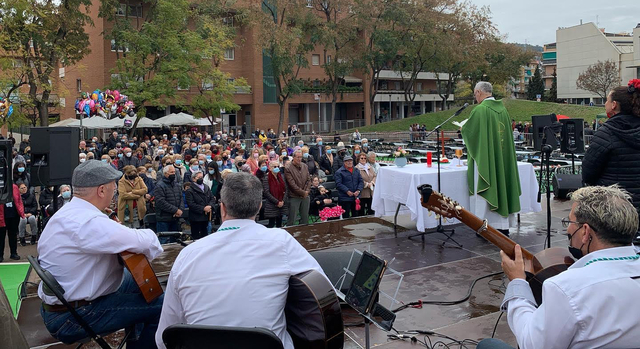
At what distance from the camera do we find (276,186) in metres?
10.3

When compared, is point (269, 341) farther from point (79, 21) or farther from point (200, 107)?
point (200, 107)

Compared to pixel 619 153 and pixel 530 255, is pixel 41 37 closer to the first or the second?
pixel 619 153

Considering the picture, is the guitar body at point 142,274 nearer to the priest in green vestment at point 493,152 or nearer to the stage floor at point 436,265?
the stage floor at point 436,265

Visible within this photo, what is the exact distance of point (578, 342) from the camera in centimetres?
224

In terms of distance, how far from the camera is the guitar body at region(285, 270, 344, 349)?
2600 mm

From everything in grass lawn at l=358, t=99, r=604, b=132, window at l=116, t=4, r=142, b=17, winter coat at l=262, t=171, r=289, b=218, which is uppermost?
window at l=116, t=4, r=142, b=17

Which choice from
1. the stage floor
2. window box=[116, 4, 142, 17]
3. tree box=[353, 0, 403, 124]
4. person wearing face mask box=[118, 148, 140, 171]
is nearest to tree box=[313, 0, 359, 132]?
tree box=[353, 0, 403, 124]

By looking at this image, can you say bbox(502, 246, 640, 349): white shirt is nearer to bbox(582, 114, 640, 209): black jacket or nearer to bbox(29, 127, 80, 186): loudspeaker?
bbox(582, 114, 640, 209): black jacket

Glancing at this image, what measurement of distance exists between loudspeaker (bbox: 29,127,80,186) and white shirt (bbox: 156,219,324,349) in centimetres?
465

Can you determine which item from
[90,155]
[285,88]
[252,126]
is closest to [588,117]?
[285,88]

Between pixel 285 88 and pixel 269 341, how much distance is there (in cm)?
4120

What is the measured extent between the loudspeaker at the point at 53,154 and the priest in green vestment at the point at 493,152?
5187mm

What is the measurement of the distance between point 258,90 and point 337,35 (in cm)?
844

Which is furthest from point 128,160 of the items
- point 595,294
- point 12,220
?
point 595,294
